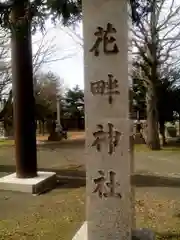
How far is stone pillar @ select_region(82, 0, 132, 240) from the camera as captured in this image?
→ 383cm

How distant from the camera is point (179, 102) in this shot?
20.9 meters

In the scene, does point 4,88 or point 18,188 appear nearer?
point 18,188

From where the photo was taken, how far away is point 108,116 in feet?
12.6

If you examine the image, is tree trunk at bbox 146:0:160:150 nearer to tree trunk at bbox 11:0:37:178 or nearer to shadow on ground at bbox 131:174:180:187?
shadow on ground at bbox 131:174:180:187

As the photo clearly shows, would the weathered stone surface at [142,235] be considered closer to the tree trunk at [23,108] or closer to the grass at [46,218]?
the grass at [46,218]

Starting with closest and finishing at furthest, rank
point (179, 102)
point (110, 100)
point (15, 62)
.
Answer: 1. point (110, 100)
2. point (15, 62)
3. point (179, 102)

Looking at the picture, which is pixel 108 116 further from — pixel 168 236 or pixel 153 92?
pixel 153 92

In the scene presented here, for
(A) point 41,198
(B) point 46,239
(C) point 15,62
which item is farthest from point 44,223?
(C) point 15,62

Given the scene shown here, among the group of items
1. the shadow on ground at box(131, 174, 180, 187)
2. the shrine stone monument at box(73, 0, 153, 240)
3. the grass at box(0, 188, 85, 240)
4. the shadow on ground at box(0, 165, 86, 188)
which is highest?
the shrine stone monument at box(73, 0, 153, 240)

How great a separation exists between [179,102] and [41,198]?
15.1m

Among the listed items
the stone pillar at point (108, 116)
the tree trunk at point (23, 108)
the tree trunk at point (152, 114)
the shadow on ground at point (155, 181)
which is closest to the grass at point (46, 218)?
the tree trunk at point (23, 108)

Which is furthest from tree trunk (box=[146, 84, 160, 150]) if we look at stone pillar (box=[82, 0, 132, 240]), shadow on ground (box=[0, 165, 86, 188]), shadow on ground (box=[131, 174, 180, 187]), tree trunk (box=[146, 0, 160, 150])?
stone pillar (box=[82, 0, 132, 240])

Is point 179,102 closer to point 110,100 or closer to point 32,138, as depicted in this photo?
point 32,138

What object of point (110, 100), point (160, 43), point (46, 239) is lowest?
point (46, 239)
